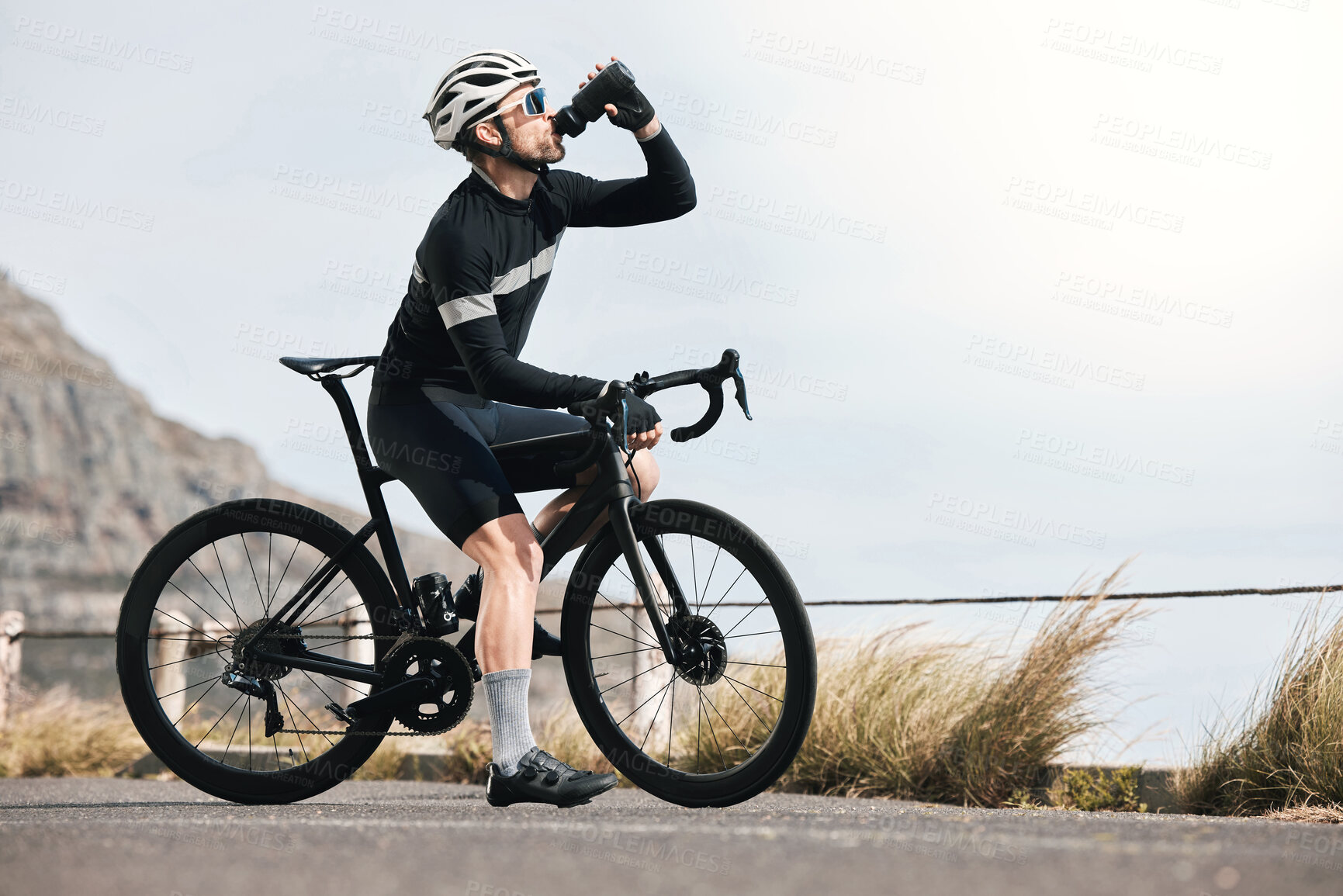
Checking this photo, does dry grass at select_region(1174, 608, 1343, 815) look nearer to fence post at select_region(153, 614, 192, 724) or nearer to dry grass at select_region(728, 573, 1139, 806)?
dry grass at select_region(728, 573, 1139, 806)

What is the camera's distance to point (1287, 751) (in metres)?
4.30

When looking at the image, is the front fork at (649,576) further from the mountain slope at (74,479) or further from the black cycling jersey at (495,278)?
the mountain slope at (74,479)

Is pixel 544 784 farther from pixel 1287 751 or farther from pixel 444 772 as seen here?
pixel 444 772

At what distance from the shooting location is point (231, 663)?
382 cm

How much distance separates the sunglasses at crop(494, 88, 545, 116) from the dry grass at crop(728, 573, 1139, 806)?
9.16 ft

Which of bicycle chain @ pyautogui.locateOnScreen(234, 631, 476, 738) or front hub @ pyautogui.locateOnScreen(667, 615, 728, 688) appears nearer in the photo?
front hub @ pyautogui.locateOnScreen(667, 615, 728, 688)

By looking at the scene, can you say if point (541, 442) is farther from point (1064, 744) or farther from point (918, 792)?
point (1064, 744)

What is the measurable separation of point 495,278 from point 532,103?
580mm

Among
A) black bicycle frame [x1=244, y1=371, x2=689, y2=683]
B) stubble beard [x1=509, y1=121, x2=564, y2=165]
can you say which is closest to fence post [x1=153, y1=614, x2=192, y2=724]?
black bicycle frame [x1=244, y1=371, x2=689, y2=683]

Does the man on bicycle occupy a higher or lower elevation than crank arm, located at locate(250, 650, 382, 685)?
higher

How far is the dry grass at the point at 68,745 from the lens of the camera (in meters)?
7.93

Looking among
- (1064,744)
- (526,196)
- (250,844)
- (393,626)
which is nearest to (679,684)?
(1064,744)

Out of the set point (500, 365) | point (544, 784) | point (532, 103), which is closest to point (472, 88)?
point (532, 103)

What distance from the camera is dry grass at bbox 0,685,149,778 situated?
26.0 ft
